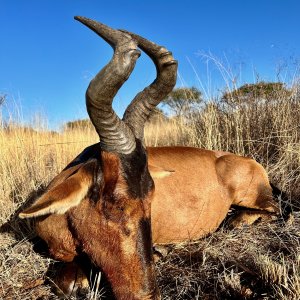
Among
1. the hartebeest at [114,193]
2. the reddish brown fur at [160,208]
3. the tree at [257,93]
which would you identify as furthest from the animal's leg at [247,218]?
the tree at [257,93]

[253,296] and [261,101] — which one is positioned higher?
[261,101]

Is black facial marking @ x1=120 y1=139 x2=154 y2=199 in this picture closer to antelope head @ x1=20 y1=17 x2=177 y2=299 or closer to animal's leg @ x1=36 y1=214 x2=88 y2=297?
antelope head @ x1=20 y1=17 x2=177 y2=299

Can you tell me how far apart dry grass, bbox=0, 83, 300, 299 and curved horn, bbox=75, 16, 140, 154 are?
132 centimetres

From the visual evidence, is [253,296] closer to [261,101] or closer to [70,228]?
[70,228]

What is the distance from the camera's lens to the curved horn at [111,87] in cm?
332

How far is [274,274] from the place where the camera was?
3.42 m

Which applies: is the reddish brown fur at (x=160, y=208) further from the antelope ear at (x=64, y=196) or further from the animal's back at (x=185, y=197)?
the antelope ear at (x=64, y=196)

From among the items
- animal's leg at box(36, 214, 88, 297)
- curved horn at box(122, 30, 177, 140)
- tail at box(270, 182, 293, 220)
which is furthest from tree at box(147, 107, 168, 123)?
animal's leg at box(36, 214, 88, 297)

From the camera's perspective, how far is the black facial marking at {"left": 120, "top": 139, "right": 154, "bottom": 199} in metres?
3.68

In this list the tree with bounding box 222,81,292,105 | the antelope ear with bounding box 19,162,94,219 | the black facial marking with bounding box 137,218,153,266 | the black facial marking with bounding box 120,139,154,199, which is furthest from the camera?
the tree with bounding box 222,81,292,105

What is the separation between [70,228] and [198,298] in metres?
1.37

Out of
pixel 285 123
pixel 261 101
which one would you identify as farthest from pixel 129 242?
pixel 261 101

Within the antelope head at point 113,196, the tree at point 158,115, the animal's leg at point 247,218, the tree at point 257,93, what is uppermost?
the tree at point 257,93

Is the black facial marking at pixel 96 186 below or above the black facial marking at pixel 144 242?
above
